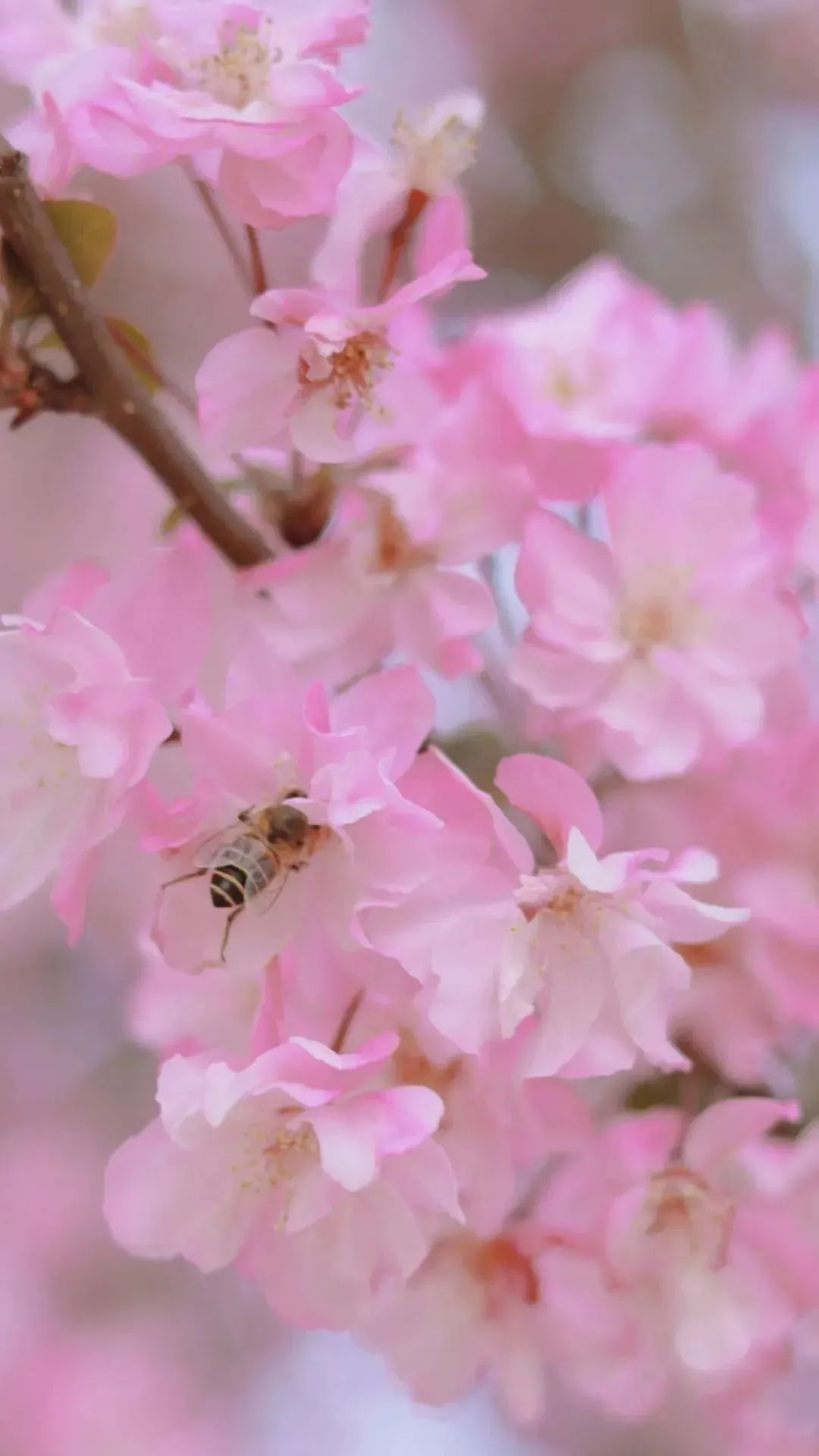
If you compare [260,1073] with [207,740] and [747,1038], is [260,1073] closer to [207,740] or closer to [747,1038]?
[207,740]

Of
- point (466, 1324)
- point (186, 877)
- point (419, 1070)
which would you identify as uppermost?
point (186, 877)

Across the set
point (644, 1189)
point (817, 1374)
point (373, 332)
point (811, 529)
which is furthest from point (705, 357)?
point (817, 1374)

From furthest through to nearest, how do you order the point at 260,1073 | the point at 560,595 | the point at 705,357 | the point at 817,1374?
the point at 817,1374
the point at 705,357
the point at 560,595
the point at 260,1073

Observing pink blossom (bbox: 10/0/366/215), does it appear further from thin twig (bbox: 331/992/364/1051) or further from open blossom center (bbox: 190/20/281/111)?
thin twig (bbox: 331/992/364/1051)

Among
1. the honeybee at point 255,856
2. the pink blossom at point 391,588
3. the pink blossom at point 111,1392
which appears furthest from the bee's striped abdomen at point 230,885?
the pink blossom at point 111,1392

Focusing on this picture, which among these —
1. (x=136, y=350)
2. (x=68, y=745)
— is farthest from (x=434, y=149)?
(x=68, y=745)

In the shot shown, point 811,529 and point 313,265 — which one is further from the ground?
point 313,265

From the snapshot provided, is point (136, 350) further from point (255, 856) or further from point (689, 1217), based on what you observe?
point (689, 1217)

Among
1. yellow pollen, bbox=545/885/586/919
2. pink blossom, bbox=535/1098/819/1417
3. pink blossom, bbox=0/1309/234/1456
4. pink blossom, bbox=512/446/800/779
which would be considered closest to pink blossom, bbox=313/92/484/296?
pink blossom, bbox=512/446/800/779
